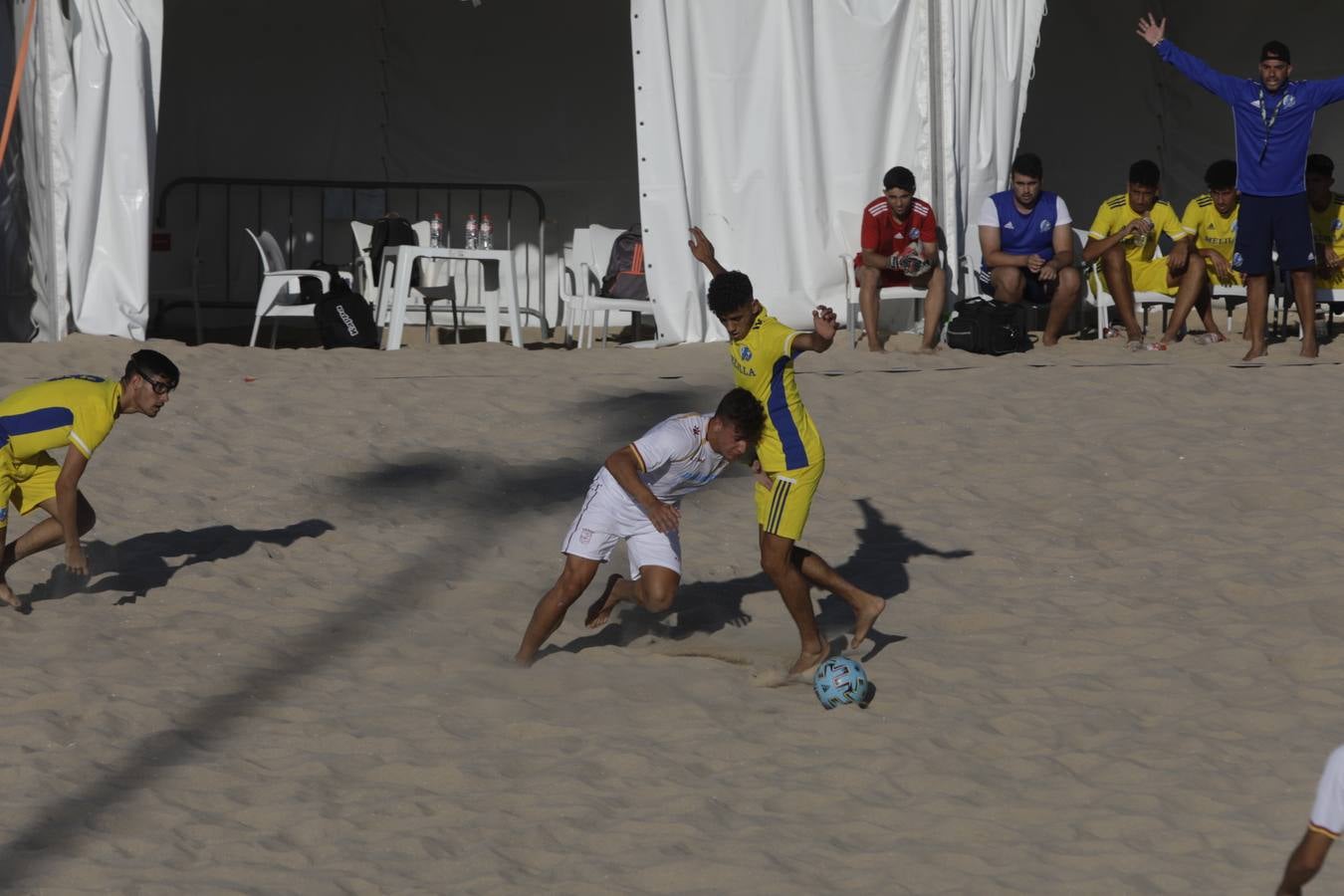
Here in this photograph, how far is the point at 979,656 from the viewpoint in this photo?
20.4ft

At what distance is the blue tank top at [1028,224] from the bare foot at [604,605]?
5375mm

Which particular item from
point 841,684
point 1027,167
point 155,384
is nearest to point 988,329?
point 1027,167

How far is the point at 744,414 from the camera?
5.66 m

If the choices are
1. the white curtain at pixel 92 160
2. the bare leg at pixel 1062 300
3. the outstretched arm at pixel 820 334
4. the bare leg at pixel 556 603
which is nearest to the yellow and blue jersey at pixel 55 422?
the bare leg at pixel 556 603

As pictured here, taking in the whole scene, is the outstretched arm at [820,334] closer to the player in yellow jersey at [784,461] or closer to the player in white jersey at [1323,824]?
the player in yellow jersey at [784,461]

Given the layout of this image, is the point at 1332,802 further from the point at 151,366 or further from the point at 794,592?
the point at 151,366

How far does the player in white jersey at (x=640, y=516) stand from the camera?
231 inches

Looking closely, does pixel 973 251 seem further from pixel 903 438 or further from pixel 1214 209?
pixel 903 438

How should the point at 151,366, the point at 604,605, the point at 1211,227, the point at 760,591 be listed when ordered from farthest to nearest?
1. the point at 1211,227
2. the point at 760,591
3. the point at 604,605
4. the point at 151,366

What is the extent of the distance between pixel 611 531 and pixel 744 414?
696 millimetres

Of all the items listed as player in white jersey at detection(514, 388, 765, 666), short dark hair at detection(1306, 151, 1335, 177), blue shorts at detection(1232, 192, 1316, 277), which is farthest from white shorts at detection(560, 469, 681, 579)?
short dark hair at detection(1306, 151, 1335, 177)

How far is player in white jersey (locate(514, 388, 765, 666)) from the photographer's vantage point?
588 cm

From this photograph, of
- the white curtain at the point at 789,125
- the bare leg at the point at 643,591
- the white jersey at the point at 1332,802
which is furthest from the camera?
the white curtain at the point at 789,125

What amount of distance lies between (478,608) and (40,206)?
5.19 meters
